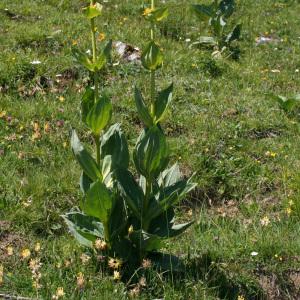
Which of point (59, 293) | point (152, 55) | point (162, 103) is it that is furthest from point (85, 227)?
point (152, 55)

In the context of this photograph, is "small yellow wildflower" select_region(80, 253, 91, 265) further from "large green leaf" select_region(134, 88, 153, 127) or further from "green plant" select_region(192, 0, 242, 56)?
"green plant" select_region(192, 0, 242, 56)

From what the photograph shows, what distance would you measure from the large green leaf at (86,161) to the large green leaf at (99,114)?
0.52 feet

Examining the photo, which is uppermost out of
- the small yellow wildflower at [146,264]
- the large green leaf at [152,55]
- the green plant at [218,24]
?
the large green leaf at [152,55]

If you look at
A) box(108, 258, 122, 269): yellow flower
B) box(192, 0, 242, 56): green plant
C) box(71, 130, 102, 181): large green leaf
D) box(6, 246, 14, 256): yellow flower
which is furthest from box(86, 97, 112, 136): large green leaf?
box(192, 0, 242, 56): green plant

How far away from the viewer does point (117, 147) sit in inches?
135

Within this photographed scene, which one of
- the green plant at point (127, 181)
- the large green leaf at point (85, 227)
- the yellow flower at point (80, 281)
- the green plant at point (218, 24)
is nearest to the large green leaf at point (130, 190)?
the green plant at point (127, 181)

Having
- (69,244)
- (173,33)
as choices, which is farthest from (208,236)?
(173,33)

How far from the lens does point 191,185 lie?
132 inches

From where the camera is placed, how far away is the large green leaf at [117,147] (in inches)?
134

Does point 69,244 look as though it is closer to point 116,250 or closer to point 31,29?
point 116,250

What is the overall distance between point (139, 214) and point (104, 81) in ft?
11.1

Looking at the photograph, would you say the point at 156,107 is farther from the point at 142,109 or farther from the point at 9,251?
the point at 9,251

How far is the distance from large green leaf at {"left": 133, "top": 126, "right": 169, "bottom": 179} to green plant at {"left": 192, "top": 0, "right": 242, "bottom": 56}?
5.29 metres

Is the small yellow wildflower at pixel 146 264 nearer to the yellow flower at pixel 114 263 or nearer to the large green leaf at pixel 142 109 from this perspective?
the yellow flower at pixel 114 263
